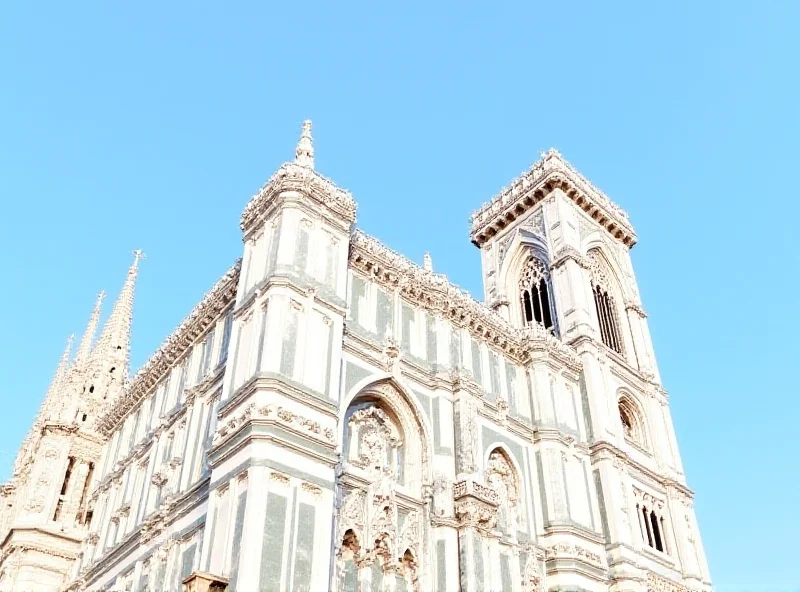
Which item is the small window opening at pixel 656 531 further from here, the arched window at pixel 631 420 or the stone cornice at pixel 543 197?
the stone cornice at pixel 543 197

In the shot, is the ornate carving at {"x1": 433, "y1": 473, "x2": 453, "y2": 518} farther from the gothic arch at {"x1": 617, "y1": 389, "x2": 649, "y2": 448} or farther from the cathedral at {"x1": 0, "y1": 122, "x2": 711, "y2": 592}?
the gothic arch at {"x1": 617, "y1": 389, "x2": 649, "y2": 448}

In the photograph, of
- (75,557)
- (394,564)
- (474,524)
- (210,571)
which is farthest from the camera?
(75,557)

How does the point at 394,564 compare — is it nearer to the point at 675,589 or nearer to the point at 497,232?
the point at 675,589

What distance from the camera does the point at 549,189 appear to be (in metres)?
47.2

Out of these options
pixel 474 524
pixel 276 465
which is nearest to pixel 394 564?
pixel 474 524

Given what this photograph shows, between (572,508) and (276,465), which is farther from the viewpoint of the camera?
(572,508)

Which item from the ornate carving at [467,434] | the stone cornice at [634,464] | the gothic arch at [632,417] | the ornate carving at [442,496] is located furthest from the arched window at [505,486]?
the gothic arch at [632,417]

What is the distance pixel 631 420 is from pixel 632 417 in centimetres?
21

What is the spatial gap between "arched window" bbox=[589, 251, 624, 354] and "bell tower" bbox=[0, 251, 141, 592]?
29.2m

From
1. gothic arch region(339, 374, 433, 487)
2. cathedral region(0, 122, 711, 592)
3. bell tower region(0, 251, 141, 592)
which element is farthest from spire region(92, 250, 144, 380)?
gothic arch region(339, 374, 433, 487)

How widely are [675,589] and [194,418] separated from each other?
22949 millimetres

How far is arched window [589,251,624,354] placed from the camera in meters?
43.8


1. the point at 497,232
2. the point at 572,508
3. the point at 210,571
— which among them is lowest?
the point at 210,571

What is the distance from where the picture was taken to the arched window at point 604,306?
144 feet
